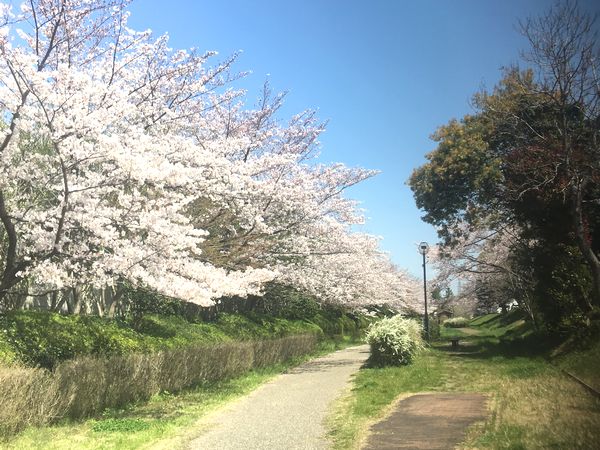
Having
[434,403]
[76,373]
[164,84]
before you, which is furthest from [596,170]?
[76,373]

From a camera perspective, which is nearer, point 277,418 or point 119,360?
point 277,418

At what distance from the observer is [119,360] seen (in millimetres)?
8742

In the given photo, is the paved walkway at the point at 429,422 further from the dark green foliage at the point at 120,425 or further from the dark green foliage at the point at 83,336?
the dark green foliage at the point at 83,336

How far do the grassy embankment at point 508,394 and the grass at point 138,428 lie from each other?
8.02 feet

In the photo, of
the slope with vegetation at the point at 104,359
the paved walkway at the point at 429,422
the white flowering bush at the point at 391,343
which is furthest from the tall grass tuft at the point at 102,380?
the paved walkway at the point at 429,422

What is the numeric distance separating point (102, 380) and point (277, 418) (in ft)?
9.95

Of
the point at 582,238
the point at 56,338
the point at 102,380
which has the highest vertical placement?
the point at 582,238

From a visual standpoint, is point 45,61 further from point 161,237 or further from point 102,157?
point 161,237

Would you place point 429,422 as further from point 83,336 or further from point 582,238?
point 582,238

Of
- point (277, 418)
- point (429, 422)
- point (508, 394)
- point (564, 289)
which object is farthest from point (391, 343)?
point (429, 422)

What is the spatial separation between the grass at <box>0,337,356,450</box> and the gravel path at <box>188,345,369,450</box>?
1.30 ft

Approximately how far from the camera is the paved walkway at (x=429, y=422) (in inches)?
232

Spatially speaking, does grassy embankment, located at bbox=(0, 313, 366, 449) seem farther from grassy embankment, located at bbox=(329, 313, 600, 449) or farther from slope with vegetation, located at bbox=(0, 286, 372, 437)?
grassy embankment, located at bbox=(329, 313, 600, 449)

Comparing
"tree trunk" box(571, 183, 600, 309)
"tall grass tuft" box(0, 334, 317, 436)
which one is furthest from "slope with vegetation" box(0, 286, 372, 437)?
"tree trunk" box(571, 183, 600, 309)
